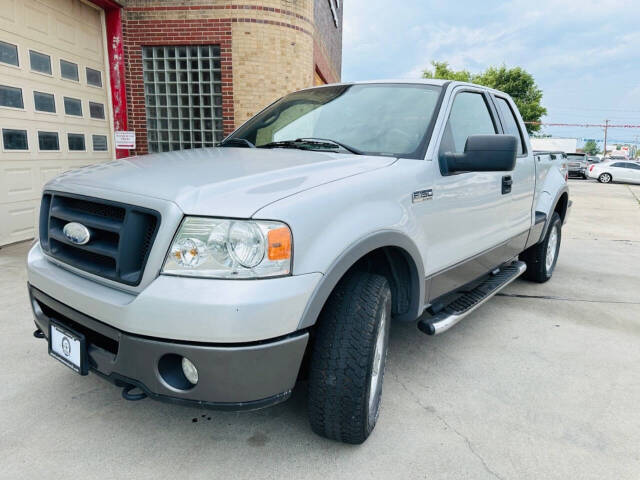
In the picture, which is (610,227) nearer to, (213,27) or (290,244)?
(213,27)

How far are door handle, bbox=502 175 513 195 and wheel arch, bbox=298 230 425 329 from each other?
1343 millimetres

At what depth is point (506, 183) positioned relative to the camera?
3.58 meters

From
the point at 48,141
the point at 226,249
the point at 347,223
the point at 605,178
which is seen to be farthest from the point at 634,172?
the point at 226,249

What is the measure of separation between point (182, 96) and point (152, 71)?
63 centimetres

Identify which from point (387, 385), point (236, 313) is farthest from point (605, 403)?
point (236, 313)

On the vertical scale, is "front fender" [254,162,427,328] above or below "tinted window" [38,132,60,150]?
below

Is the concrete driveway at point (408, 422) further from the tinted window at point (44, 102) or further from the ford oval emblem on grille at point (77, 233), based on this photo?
the tinted window at point (44, 102)

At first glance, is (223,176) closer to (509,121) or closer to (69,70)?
(509,121)

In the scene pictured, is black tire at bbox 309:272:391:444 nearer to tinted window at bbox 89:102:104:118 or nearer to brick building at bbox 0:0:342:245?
brick building at bbox 0:0:342:245

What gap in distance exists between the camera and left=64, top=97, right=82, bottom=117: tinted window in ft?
22.9

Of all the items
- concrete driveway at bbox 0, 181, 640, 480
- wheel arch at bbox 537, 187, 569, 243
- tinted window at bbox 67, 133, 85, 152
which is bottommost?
concrete driveway at bbox 0, 181, 640, 480

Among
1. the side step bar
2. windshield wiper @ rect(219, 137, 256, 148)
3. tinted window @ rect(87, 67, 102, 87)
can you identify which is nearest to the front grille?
windshield wiper @ rect(219, 137, 256, 148)

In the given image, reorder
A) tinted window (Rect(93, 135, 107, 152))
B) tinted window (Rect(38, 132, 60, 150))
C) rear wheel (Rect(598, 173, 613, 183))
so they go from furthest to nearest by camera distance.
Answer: rear wheel (Rect(598, 173, 613, 183))
tinted window (Rect(93, 135, 107, 152))
tinted window (Rect(38, 132, 60, 150))

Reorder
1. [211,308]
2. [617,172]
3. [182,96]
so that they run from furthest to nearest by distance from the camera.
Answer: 1. [617,172]
2. [182,96]
3. [211,308]
